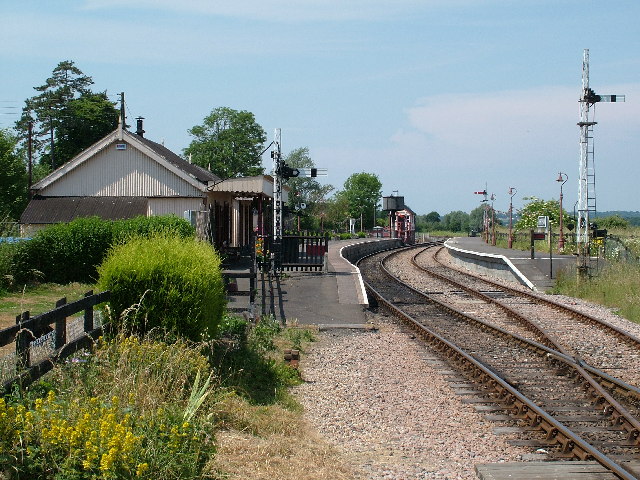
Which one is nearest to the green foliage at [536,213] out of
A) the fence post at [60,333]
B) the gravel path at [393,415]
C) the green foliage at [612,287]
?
the green foliage at [612,287]

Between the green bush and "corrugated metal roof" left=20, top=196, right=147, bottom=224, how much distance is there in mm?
18743

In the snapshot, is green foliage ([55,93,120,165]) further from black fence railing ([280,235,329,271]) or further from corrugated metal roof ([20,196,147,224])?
black fence railing ([280,235,329,271])

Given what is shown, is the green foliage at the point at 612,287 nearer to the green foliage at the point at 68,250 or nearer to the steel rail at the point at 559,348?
the steel rail at the point at 559,348

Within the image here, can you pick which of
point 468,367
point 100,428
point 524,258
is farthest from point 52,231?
point 524,258

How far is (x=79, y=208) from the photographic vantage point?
27031mm

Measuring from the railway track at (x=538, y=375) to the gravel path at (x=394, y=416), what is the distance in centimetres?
48

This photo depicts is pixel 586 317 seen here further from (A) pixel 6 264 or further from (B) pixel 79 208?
(B) pixel 79 208

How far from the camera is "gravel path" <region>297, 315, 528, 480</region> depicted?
6.74m

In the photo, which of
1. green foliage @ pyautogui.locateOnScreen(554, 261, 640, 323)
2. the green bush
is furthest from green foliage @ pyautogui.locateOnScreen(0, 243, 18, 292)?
green foliage @ pyautogui.locateOnScreen(554, 261, 640, 323)

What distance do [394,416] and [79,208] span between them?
837 inches

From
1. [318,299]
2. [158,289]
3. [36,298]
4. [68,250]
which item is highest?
[68,250]

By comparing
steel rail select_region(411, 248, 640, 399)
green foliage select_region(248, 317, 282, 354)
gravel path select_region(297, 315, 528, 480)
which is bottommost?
gravel path select_region(297, 315, 528, 480)

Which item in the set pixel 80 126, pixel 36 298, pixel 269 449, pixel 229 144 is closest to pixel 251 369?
pixel 269 449

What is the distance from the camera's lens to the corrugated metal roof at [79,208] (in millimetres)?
26447
